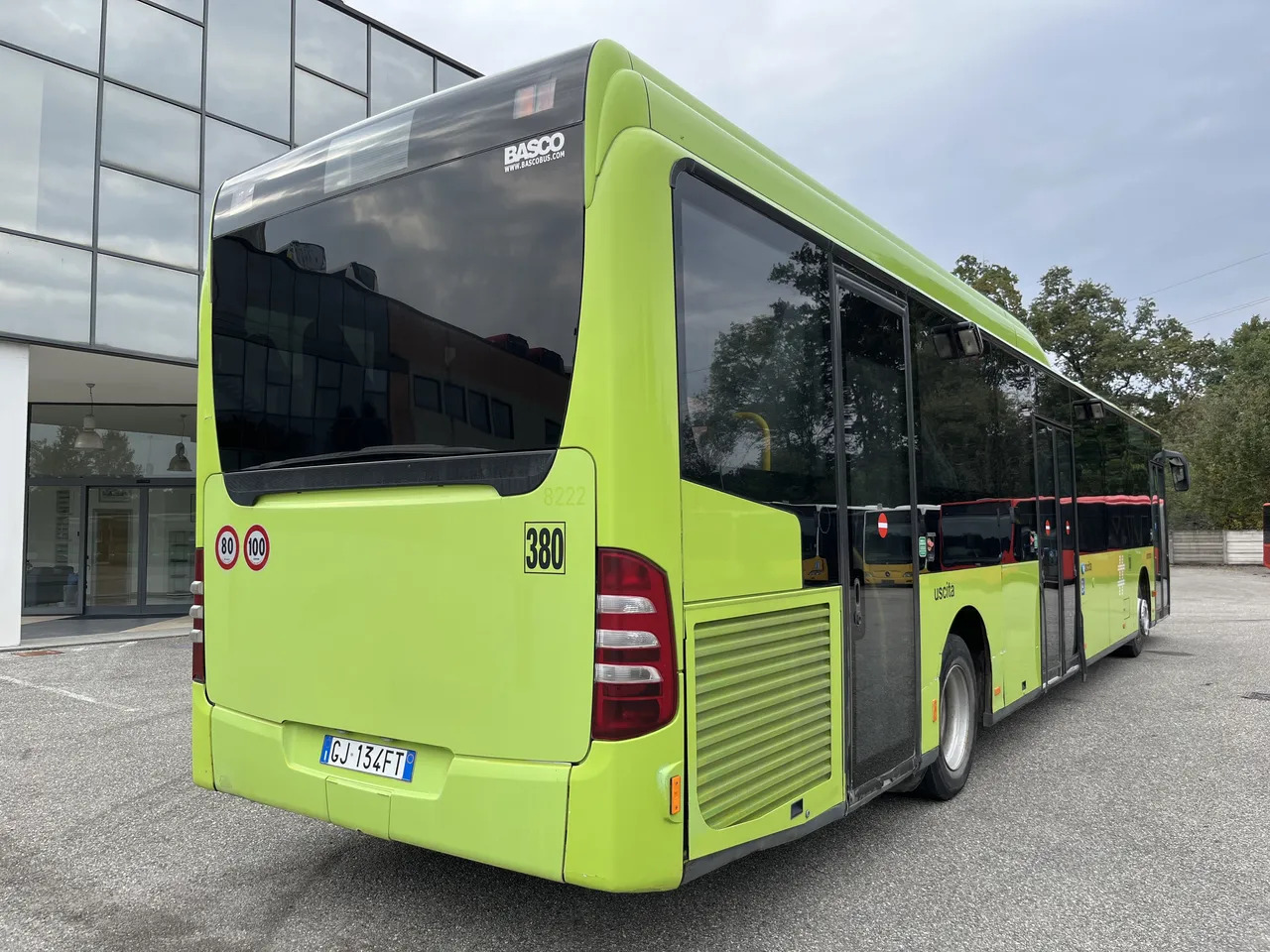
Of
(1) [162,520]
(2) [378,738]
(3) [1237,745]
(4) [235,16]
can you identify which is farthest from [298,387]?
(1) [162,520]

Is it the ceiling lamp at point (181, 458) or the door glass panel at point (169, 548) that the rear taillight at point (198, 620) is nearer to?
the door glass panel at point (169, 548)

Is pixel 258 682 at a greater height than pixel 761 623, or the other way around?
pixel 761 623

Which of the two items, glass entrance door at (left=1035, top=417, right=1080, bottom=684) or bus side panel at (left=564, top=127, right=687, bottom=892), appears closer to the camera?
bus side panel at (left=564, top=127, right=687, bottom=892)

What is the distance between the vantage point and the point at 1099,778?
567 centimetres

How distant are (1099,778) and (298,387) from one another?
525cm

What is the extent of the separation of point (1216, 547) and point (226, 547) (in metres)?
36.4

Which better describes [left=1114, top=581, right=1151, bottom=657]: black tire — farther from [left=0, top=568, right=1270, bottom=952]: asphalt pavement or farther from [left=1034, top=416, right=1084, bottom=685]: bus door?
[left=0, top=568, right=1270, bottom=952]: asphalt pavement

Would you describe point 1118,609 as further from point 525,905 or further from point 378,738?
point 378,738

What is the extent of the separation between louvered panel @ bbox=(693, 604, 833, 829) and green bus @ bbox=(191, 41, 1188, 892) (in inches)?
0.6

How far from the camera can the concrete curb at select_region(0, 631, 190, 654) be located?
12539 millimetres

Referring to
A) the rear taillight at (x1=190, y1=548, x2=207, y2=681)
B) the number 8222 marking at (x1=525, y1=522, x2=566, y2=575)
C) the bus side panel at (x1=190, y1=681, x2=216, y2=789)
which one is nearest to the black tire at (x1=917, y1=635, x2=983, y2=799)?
the number 8222 marking at (x1=525, y1=522, x2=566, y2=575)

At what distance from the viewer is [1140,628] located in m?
10.3

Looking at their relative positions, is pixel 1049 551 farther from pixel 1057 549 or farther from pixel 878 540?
pixel 878 540

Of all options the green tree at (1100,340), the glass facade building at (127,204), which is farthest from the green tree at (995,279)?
the glass facade building at (127,204)
